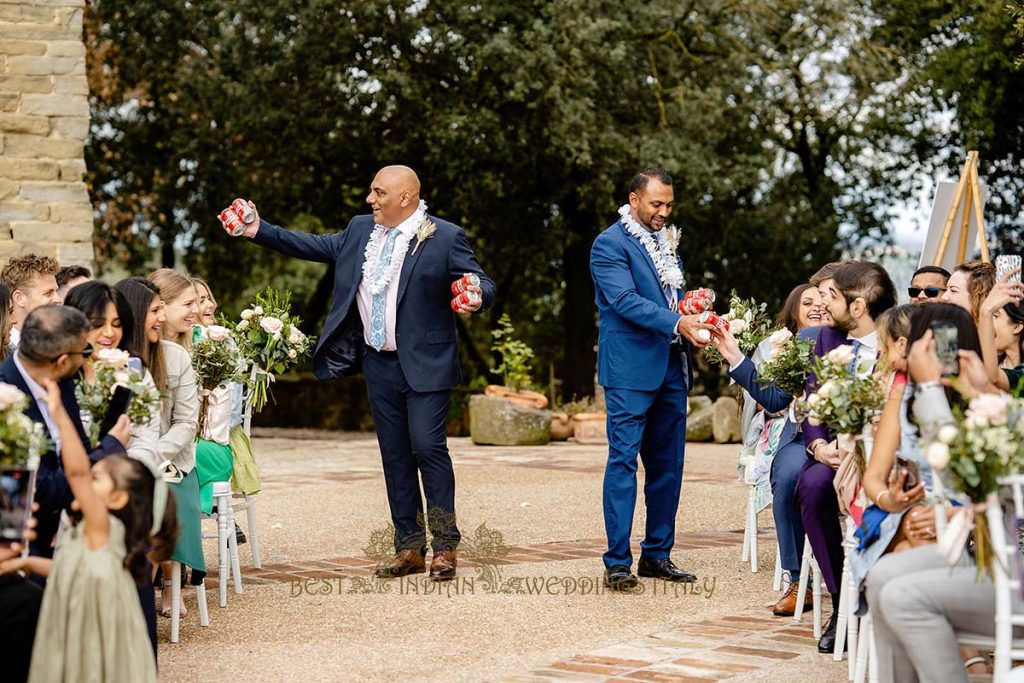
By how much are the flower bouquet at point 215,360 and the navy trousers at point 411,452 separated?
786 millimetres

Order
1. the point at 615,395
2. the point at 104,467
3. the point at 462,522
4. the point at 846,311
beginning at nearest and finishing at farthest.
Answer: the point at 104,467 → the point at 846,311 → the point at 615,395 → the point at 462,522

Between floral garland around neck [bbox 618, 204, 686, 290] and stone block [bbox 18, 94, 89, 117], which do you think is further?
stone block [bbox 18, 94, 89, 117]

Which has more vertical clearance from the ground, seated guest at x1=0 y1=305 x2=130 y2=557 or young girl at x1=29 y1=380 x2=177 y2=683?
seated guest at x1=0 y1=305 x2=130 y2=557

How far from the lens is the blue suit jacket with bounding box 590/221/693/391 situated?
6352 millimetres

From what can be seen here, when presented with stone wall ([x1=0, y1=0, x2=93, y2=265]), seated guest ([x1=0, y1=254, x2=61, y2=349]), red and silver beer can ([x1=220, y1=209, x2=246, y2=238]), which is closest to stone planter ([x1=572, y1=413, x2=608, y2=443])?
stone wall ([x1=0, y1=0, x2=93, y2=265])

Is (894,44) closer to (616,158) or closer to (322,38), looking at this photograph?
(616,158)

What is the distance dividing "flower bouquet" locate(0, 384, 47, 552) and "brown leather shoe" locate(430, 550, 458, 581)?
113 inches

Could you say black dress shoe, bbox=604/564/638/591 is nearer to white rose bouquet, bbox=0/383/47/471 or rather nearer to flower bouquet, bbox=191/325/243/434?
flower bouquet, bbox=191/325/243/434

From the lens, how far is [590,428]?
1522cm

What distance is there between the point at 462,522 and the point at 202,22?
1125 cm

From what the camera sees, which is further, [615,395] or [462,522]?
[462,522]

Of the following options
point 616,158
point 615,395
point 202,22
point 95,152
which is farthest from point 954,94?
point 615,395

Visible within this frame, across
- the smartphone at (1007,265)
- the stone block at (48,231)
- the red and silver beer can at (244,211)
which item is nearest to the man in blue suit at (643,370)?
the smartphone at (1007,265)

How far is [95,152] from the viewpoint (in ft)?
62.6
